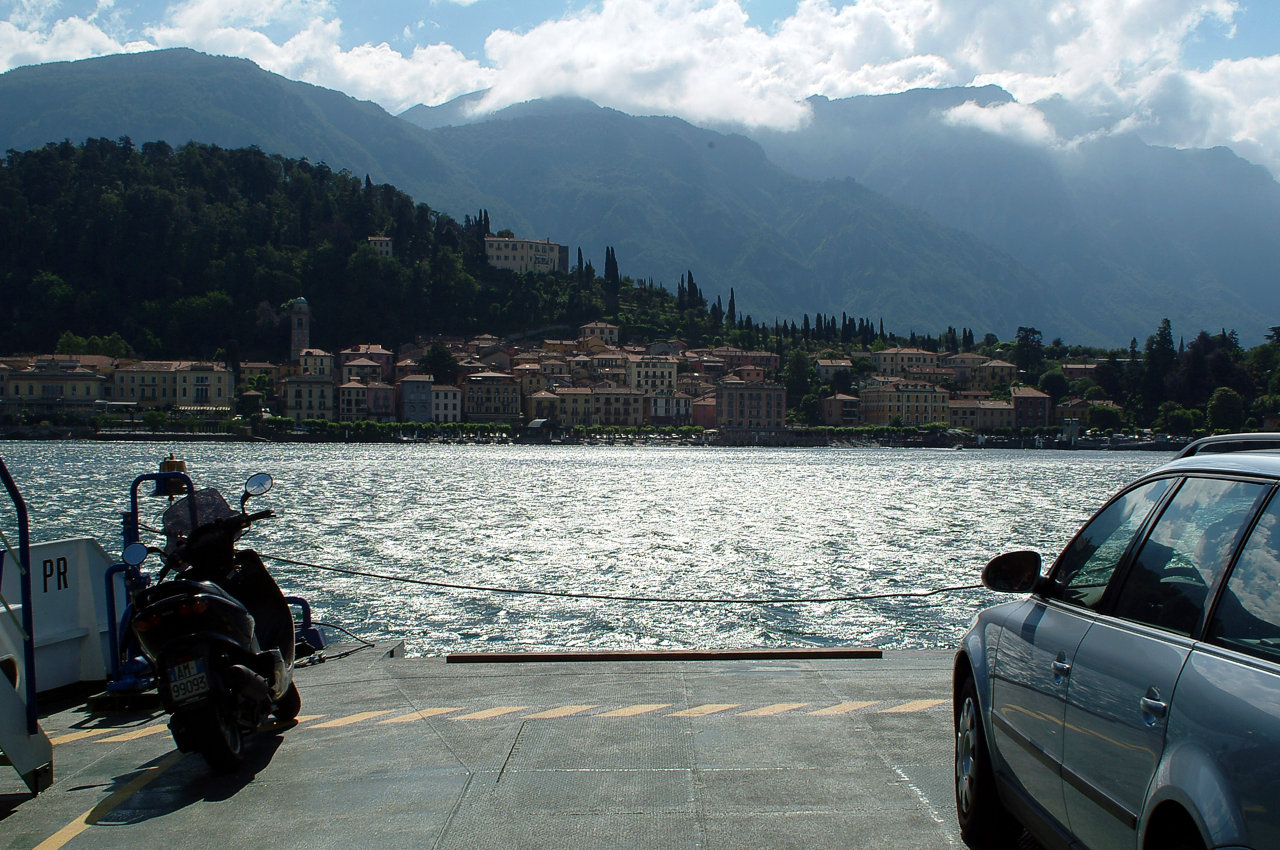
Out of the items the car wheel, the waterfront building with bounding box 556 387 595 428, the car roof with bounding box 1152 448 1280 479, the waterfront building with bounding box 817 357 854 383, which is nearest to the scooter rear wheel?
the car wheel

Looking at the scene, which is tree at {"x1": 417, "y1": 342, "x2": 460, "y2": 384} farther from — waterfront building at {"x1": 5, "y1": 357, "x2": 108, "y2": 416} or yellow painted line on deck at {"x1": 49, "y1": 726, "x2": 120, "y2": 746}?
yellow painted line on deck at {"x1": 49, "y1": 726, "x2": 120, "y2": 746}

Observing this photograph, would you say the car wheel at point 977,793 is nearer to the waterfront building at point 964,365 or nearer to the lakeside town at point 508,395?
the lakeside town at point 508,395

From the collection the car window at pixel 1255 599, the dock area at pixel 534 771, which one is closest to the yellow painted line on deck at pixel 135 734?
the dock area at pixel 534 771

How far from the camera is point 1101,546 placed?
13.1 ft

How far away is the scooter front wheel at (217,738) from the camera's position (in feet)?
18.5

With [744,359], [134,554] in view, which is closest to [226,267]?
[744,359]

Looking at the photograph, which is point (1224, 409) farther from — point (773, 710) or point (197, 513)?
point (197, 513)

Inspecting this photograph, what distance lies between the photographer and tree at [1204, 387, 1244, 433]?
13400 centimetres

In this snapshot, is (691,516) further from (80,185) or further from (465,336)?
(80,185)

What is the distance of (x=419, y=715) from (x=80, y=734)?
6.12ft

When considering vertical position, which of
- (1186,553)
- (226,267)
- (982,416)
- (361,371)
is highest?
(226,267)

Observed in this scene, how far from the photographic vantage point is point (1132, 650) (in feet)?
10.9

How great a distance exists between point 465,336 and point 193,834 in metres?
183

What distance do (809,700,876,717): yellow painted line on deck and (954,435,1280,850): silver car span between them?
225cm
